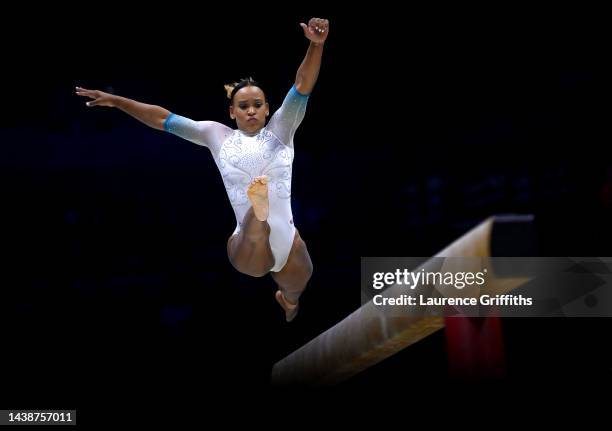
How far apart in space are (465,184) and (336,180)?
1.37m

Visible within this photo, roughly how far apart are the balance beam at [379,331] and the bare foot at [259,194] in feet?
2.10

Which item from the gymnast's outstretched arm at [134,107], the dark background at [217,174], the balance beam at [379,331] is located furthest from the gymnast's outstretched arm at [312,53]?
the dark background at [217,174]

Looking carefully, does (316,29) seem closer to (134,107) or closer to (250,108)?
(250,108)

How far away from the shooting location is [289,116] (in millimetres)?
3262

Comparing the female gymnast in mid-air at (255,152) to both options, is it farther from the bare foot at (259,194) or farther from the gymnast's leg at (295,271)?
the bare foot at (259,194)

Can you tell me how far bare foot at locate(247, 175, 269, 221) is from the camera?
287cm

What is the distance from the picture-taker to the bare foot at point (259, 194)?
287cm

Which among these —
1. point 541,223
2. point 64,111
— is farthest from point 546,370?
point 64,111

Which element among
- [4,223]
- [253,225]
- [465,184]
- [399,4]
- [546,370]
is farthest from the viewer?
[465,184]

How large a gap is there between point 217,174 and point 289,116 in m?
3.99

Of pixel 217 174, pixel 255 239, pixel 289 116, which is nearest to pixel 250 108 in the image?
pixel 289 116

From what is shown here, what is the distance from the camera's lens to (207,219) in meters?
6.98

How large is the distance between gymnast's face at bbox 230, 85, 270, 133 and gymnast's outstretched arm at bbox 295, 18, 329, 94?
0.81 feet

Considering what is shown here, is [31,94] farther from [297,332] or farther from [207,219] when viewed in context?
[297,332]
